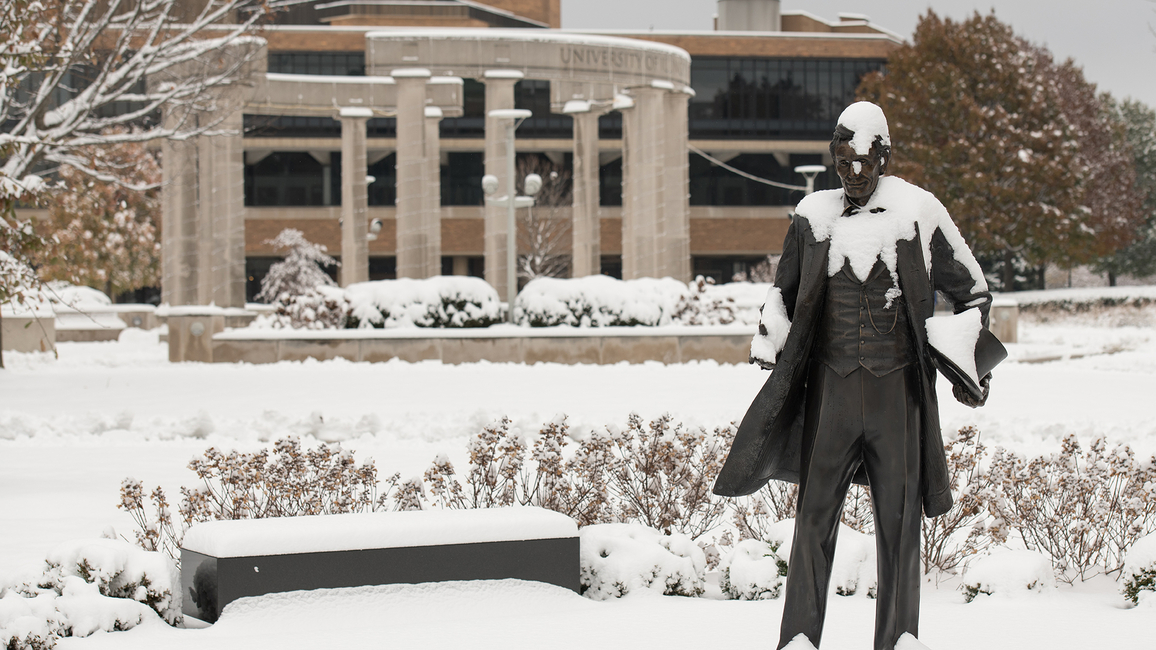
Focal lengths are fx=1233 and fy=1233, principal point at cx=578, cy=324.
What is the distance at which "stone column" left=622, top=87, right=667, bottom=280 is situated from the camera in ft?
105

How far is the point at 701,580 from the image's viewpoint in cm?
664

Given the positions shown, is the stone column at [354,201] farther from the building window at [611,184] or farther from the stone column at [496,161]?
the building window at [611,184]

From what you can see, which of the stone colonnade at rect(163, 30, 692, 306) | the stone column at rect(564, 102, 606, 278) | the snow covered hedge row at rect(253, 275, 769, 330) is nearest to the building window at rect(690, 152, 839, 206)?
the stone column at rect(564, 102, 606, 278)

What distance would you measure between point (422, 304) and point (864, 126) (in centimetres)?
1820

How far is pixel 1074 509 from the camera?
7262 mm

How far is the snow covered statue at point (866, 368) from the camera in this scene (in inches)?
185

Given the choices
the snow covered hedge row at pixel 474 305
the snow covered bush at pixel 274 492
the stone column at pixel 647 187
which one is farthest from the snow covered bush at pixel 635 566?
the stone column at pixel 647 187

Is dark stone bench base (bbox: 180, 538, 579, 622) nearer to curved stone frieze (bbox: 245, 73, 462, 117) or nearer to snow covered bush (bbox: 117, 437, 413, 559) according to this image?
snow covered bush (bbox: 117, 437, 413, 559)

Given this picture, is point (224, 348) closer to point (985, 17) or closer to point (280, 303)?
point (280, 303)

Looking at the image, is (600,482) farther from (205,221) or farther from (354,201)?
(354,201)

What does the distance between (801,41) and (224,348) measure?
4881 centimetres

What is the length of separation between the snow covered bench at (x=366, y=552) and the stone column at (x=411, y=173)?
23130 mm

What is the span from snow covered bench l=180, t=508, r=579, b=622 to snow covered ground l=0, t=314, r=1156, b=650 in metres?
0.08

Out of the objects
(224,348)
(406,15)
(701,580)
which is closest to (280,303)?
(224,348)
